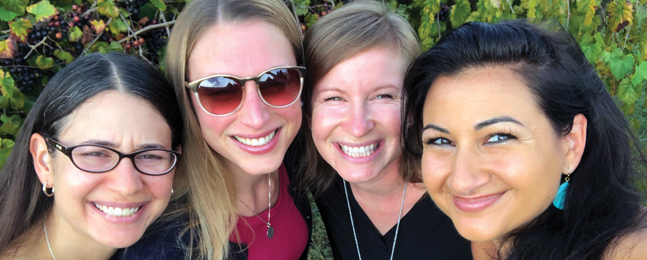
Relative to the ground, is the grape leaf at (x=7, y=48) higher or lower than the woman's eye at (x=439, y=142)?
lower

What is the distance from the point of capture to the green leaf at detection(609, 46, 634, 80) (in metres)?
2.95

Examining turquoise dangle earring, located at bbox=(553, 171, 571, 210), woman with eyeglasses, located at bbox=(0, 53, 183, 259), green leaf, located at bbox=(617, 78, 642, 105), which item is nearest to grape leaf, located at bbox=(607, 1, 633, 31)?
green leaf, located at bbox=(617, 78, 642, 105)

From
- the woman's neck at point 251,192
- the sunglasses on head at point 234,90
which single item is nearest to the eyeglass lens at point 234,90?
the sunglasses on head at point 234,90

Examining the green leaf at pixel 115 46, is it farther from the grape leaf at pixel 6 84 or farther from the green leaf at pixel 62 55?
the grape leaf at pixel 6 84

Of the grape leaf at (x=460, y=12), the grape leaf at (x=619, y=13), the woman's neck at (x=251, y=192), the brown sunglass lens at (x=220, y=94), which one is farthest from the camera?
the grape leaf at (x=460, y=12)

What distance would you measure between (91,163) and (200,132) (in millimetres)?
620

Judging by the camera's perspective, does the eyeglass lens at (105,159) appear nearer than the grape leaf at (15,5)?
Yes

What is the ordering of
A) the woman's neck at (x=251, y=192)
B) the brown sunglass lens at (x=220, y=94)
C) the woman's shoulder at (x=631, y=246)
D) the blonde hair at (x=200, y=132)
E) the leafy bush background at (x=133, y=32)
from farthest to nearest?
the woman's neck at (x=251, y=192), the leafy bush background at (x=133, y=32), the blonde hair at (x=200, y=132), the brown sunglass lens at (x=220, y=94), the woman's shoulder at (x=631, y=246)

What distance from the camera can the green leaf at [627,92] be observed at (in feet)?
9.86

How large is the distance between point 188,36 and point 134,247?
Answer: 3.82ft

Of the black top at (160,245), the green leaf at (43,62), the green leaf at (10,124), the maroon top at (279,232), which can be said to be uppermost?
the green leaf at (43,62)

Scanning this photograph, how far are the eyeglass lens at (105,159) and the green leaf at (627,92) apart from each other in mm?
2800

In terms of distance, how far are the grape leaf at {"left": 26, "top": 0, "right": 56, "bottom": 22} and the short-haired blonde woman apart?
4.64 feet

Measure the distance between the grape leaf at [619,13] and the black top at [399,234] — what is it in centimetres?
174
